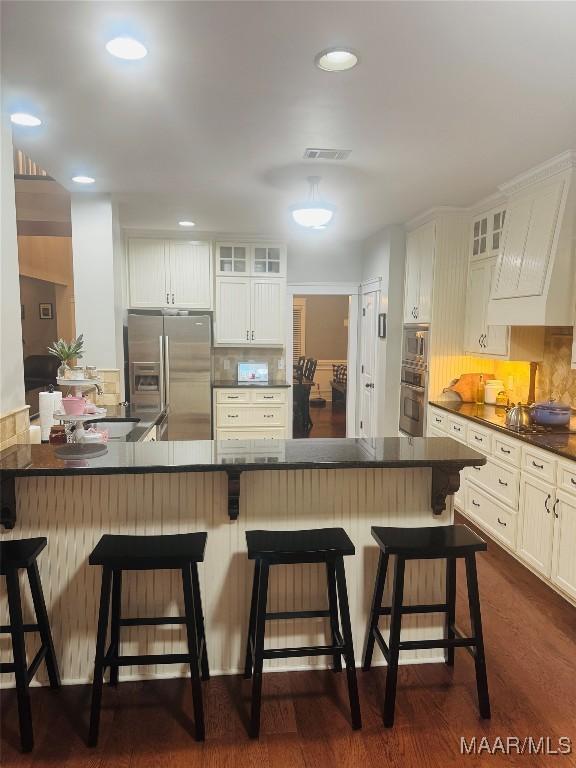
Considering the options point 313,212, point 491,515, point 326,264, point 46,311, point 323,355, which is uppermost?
point 326,264

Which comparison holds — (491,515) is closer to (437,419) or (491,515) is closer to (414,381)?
(437,419)

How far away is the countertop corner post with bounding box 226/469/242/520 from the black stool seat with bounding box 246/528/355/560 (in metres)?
0.10

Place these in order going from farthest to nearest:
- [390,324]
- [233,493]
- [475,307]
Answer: [390,324] < [475,307] < [233,493]

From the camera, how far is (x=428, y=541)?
205cm

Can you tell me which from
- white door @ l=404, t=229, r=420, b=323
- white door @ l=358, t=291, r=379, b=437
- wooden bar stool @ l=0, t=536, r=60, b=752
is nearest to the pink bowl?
wooden bar stool @ l=0, t=536, r=60, b=752

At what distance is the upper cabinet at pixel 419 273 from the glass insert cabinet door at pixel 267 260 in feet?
5.08

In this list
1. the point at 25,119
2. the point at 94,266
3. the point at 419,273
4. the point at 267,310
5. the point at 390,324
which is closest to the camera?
the point at 25,119

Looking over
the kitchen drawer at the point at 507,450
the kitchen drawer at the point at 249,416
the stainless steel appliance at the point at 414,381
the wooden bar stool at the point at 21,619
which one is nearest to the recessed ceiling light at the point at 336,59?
the wooden bar stool at the point at 21,619

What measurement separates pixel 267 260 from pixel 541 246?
3.28m

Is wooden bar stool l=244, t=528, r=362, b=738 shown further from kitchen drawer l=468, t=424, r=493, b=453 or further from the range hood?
the range hood

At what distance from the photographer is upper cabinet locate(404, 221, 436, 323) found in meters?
4.66

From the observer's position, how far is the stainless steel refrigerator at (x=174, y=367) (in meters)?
5.44

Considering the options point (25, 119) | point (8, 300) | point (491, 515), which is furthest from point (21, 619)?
point (491, 515)

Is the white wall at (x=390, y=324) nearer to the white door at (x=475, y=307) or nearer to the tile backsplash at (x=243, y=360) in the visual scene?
the white door at (x=475, y=307)
